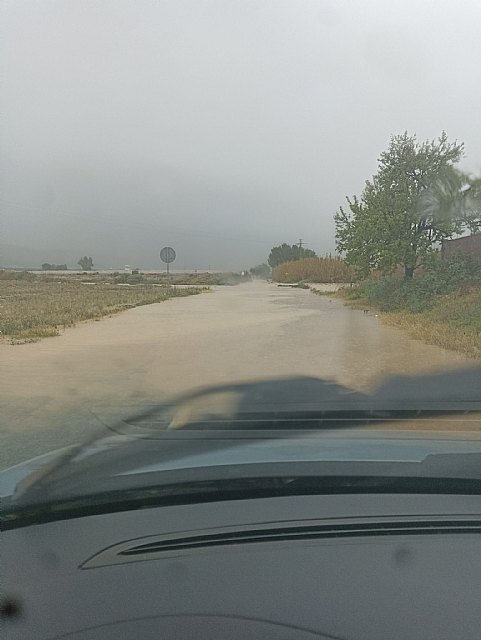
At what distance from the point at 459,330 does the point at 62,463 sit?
43.9ft

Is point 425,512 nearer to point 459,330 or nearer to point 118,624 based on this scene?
point 118,624

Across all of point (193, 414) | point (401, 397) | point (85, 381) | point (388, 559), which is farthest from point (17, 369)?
point (388, 559)

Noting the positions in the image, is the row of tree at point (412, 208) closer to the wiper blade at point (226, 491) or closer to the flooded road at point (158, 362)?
the flooded road at point (158, 362)

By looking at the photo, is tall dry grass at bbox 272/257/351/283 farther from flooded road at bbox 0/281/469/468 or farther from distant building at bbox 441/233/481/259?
flooded road at bbox 0/281/469/468

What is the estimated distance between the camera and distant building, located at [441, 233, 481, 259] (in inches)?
938

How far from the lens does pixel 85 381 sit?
369 inches

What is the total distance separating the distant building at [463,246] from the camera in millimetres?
23828

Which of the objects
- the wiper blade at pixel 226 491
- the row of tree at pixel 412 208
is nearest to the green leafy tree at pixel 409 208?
the row of tree at pixel 412 208

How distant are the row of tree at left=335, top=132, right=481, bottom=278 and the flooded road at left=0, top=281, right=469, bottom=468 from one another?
21.9 feet

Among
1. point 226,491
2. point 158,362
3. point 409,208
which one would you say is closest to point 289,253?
point 409,208

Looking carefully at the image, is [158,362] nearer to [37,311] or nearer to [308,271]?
[37,311]

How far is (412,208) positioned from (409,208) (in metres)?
0.11

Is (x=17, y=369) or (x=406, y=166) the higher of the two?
(x=406, y=166)

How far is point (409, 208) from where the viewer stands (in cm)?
2453
